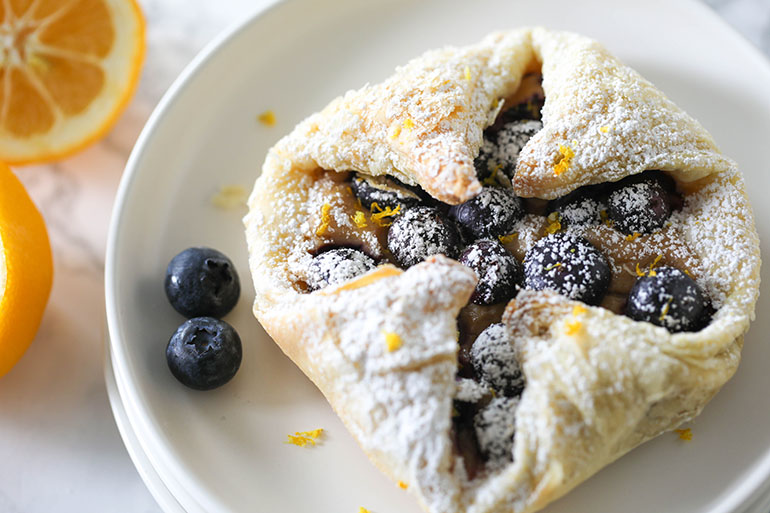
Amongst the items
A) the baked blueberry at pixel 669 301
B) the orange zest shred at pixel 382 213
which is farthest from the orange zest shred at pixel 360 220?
the baked blueberry at pixel 669 301

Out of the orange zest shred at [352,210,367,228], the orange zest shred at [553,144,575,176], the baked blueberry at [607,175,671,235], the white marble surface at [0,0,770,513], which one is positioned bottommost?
the white marble surface at [0,0,770,513]

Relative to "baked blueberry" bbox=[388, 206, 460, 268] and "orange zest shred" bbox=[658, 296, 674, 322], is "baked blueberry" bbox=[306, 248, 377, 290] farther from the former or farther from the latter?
"orange zest shred" bbox=[658, 296, 674, 322]

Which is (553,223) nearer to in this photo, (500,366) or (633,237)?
(633,237)

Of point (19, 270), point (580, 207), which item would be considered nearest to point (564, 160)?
point (580, 207)

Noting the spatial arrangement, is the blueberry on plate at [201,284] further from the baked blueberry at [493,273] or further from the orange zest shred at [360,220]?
the baked blueberry at [493,273]

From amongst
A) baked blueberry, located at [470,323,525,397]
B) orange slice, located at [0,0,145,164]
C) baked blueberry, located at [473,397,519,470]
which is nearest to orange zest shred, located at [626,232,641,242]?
baked blueberry, located at [470,323,525,397]
